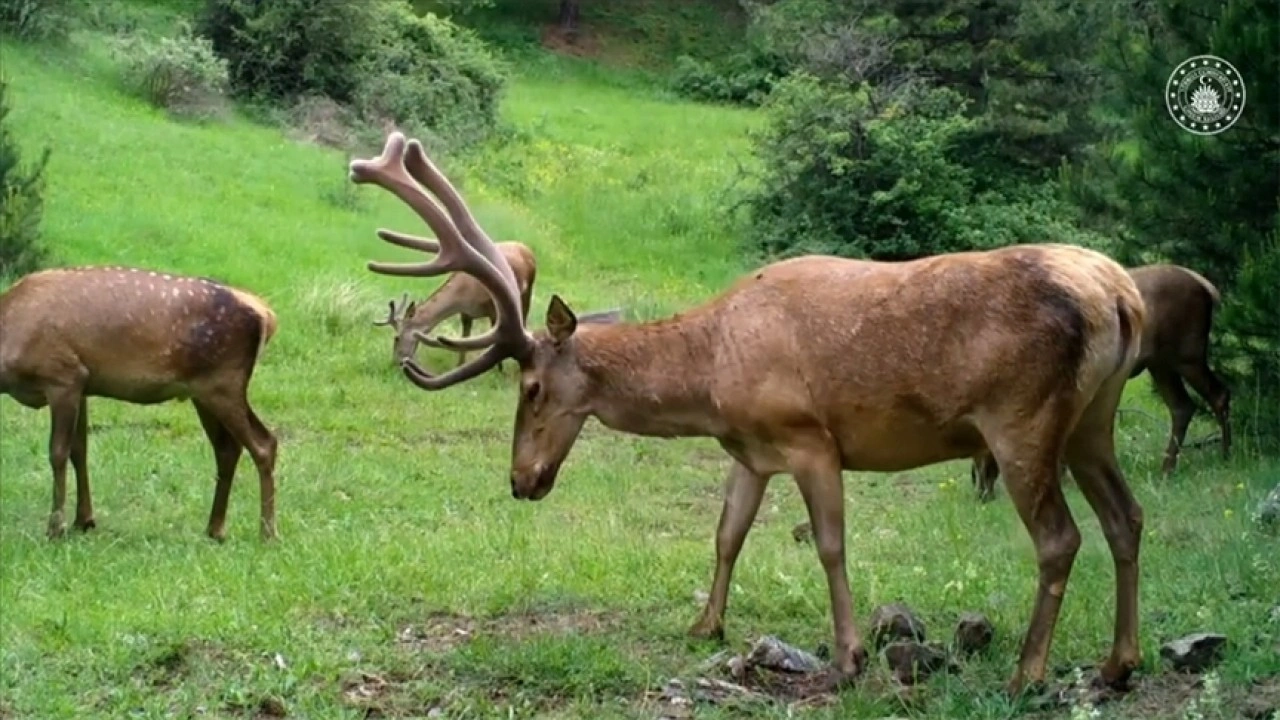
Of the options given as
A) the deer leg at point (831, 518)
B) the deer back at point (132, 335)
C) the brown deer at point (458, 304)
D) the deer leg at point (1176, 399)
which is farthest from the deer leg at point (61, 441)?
the brown deer at point (458, 304)

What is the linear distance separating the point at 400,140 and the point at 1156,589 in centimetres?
404

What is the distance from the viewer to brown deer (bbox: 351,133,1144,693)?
6402 millimetres

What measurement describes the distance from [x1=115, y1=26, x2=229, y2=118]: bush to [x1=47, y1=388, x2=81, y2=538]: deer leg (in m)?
22.3

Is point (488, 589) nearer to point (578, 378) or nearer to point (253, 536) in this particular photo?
point (578, 378)

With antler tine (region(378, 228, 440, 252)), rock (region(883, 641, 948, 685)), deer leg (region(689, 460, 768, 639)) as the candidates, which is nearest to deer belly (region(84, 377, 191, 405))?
antler tine (region(378, 228, 440, 252))

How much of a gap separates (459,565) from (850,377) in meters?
2.88

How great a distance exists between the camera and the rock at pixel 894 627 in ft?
23.5

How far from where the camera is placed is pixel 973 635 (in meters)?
7.06

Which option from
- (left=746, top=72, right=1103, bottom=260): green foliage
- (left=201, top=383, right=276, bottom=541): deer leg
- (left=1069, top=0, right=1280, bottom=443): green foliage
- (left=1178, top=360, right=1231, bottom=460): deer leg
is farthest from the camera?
(left=746, top=72, right=1103, bottom=260): green foliage

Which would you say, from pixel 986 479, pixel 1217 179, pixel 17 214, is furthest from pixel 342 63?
pixel 986 479

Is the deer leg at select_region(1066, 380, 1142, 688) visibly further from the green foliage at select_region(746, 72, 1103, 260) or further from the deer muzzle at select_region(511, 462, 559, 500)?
the green foliage at select_region(746, 72, 1103, 260)

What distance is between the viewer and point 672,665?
7.14 meters

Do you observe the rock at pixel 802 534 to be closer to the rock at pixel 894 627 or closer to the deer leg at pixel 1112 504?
the rock at pixel 894 627

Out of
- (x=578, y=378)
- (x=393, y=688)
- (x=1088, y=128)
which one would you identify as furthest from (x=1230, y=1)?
(x=1088, y=128)
